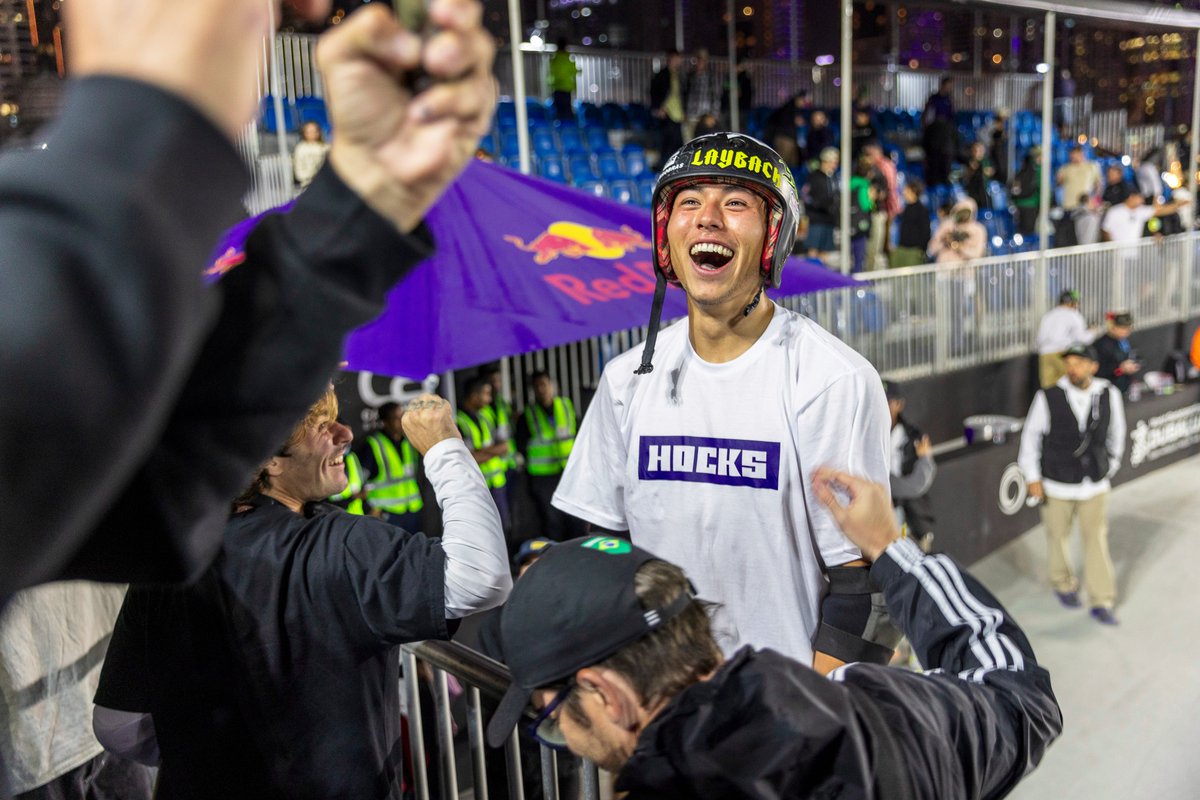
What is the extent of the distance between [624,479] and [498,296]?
1.38m

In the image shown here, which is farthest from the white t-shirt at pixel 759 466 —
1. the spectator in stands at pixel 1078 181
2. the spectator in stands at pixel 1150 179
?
the spectator in stands at pixel 1150 179

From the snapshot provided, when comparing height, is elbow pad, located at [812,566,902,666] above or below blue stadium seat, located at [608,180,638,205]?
below

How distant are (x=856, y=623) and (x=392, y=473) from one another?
547cm

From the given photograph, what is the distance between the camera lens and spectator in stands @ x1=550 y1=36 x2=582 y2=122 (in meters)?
12.9

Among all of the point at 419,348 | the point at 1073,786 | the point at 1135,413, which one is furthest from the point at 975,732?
the point at 1135,413

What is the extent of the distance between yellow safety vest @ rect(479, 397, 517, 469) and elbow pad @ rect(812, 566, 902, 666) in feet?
19.5

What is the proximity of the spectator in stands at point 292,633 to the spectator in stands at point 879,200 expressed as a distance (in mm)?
10853

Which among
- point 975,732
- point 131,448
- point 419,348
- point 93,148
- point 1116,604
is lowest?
point 1116,604

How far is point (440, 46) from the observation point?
614mm

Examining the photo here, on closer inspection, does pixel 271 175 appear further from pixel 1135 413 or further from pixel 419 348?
pixel 1135 413

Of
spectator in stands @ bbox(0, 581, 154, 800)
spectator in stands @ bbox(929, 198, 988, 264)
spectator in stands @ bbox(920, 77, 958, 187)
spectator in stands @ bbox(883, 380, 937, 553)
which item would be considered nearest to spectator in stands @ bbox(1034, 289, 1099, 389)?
spectator in stands @ bbox(929, 198, 988, 264)

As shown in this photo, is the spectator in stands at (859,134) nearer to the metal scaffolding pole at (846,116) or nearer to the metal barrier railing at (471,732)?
the metal scaffolding pole at (846,116)

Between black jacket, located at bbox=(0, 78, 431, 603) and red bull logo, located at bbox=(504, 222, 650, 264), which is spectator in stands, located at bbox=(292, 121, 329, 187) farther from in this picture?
black jacket, located at bbox=(0, 78, 431, 603)

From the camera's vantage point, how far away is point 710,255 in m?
2.71
